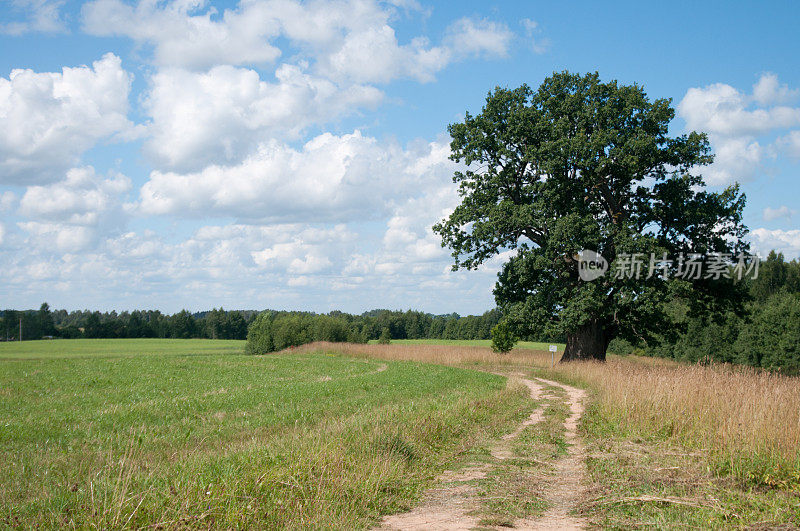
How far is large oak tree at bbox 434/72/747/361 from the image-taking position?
80.7 ft

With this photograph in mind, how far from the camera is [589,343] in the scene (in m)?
27.9

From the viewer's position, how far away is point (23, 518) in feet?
17.4

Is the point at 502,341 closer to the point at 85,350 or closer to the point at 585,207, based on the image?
the point at 585,207

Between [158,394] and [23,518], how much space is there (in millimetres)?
14484

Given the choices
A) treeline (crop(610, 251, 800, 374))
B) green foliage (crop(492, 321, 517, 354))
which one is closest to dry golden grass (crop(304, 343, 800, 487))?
green foliage (crop(492, 321, 517, 354))

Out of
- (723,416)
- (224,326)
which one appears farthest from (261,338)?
(723,416)

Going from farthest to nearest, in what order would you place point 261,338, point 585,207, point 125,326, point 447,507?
point 125,326 → point 261,338 → point 585,207 → point 447,507

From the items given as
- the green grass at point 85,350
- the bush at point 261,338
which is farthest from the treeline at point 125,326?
the bush at point 261,338

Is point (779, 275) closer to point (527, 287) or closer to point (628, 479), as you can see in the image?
point (527, 287)

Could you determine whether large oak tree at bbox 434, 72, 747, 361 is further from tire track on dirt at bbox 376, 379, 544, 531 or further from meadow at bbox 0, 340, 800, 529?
tire track on dirt at bbox 376, 379, 544, 531

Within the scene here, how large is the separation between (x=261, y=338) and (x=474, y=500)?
62069 mm

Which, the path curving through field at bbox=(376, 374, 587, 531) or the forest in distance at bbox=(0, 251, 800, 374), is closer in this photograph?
the path curving through field at bbox=(376, 374, 587, 531)

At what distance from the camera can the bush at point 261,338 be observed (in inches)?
2557

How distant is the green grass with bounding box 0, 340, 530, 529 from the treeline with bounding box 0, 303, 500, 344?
44248mm
